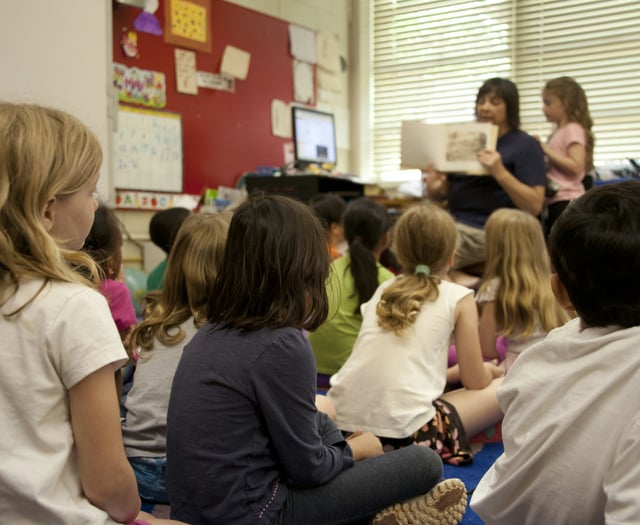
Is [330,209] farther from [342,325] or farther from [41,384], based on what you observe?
[41,384]

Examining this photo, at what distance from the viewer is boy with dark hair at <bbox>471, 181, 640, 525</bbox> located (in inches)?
34.0

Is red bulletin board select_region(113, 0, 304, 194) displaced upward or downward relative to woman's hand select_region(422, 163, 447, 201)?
upward

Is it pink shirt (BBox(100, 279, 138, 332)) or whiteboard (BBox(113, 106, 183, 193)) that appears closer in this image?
pink shirt (BBox(100, 279, 138, 332))

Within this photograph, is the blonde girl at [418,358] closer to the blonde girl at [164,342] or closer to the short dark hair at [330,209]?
the blonde girl at [164,342]

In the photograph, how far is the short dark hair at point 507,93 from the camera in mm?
3299

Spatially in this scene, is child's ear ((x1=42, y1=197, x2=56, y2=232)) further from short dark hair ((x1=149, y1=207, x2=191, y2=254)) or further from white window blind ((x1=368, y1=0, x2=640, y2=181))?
white window blind ((x1=368, y1=0, x2=640, y2=181))

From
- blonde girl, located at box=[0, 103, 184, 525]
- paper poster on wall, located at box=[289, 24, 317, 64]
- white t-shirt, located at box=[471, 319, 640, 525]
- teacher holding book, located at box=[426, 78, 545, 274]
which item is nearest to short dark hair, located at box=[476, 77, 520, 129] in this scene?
teacher holding book, located at box=[426, 78, 545, 274]

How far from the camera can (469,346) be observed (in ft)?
6.26

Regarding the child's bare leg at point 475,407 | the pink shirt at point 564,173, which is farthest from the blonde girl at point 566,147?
the child's bare leg at point 475,407

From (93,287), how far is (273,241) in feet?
1.16

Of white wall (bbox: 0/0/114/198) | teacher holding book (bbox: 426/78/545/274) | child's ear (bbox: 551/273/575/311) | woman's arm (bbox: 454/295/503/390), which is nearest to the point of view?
child's ear (bbox: 551/273/575/311)

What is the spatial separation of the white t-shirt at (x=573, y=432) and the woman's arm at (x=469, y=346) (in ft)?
2.81

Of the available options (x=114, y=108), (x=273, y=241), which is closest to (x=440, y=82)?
(x=114, y=108)

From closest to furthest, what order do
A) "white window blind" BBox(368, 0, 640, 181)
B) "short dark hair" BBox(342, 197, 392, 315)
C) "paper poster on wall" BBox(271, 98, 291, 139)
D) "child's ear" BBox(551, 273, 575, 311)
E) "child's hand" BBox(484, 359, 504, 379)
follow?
"child's ear" BBox(551, 273, 575, 311), "child's hand" BBox(484, 359, 504, 379), "short dark hair" BBox(342, 197, 392, 315), "white window blind" BBox(368, 0, 640, 181), "paper poster on wall" BBox(271, 98, 291, 139)
